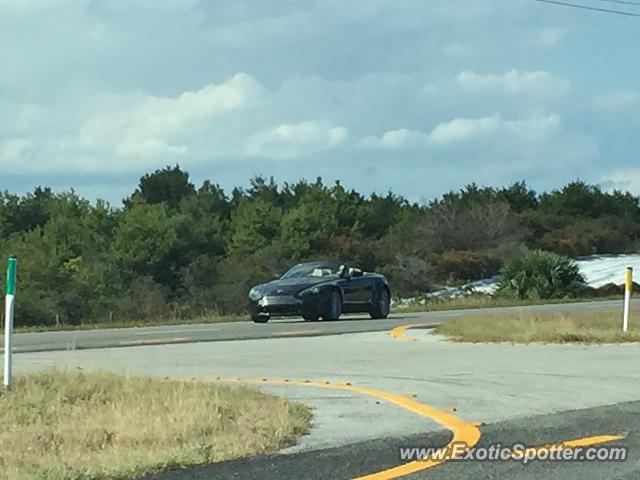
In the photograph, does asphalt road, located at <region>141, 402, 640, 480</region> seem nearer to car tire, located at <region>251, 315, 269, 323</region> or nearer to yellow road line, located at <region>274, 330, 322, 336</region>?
yellow road line, located at <region>274, 330, 322, 336</region>

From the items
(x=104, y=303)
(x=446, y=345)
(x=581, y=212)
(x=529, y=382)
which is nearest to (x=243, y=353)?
(x=446, y=345)

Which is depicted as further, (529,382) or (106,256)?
(106,256)

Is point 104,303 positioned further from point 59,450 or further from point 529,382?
point 59,450

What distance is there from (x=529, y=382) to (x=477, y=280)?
43810 mm

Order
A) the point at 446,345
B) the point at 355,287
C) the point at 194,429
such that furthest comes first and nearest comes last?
the point at 355,287, the point at 446,345, the point at 194,429

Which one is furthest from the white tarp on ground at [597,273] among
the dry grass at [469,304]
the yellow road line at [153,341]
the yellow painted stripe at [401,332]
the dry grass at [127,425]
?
the dry grass at [127,425]

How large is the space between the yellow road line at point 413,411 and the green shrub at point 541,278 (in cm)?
2969

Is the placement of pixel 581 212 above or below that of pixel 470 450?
above

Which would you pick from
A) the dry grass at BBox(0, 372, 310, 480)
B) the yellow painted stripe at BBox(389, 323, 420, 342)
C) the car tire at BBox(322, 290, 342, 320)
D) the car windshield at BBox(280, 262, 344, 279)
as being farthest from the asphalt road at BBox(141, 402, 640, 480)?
the car windshield at BBox(280, 262, 344, 279)

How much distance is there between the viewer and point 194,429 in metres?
9.13

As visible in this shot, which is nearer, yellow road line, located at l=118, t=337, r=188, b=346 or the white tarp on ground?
yellow road line, located at l=118, t=337, r=188, b=346

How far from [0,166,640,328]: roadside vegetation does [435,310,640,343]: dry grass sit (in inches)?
544

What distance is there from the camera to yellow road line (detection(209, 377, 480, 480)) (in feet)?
25.8

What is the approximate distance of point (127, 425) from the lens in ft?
30.6
